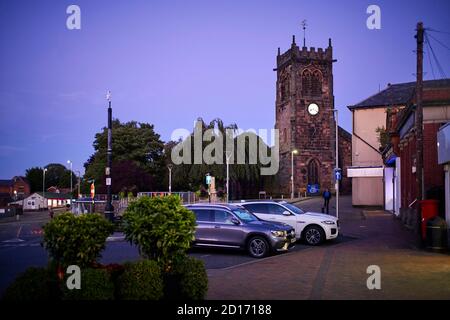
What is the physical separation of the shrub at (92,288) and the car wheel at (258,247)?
8.88 m

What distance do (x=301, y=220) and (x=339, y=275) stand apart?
739cm

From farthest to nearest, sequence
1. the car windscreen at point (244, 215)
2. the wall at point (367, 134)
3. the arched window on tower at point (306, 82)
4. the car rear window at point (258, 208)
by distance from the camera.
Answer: the arched window on tower at point (306, 82) < the wall at point (367, 134) < the car rear window at point (258, 208) < the car windscreen at point (244, 215)

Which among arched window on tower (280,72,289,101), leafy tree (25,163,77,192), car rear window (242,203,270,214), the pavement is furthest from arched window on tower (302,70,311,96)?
leafy tree (25,163,77,192)

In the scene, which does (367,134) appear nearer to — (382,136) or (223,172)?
(382,136)

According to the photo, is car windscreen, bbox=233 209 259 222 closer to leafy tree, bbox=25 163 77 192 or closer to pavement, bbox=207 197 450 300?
pavement, bbox=207 197 450 300

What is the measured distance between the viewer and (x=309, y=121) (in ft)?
240

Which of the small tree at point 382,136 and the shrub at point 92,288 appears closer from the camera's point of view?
the shrub at point 92,288

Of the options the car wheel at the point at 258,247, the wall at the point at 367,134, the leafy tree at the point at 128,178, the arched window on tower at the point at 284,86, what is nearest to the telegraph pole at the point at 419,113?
the car wheel at the point at 258,247

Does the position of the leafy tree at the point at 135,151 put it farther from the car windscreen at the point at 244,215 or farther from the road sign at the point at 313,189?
the car windscreen at the point at 244,215

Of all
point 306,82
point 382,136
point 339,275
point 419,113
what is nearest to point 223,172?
point 382,136

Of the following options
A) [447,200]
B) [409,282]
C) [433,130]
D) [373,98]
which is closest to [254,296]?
[409,282]

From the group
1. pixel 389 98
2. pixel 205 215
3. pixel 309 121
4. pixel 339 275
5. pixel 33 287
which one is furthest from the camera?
pixel 309 121

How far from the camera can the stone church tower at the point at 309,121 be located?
2795 inches

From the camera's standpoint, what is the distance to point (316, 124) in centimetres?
7325
